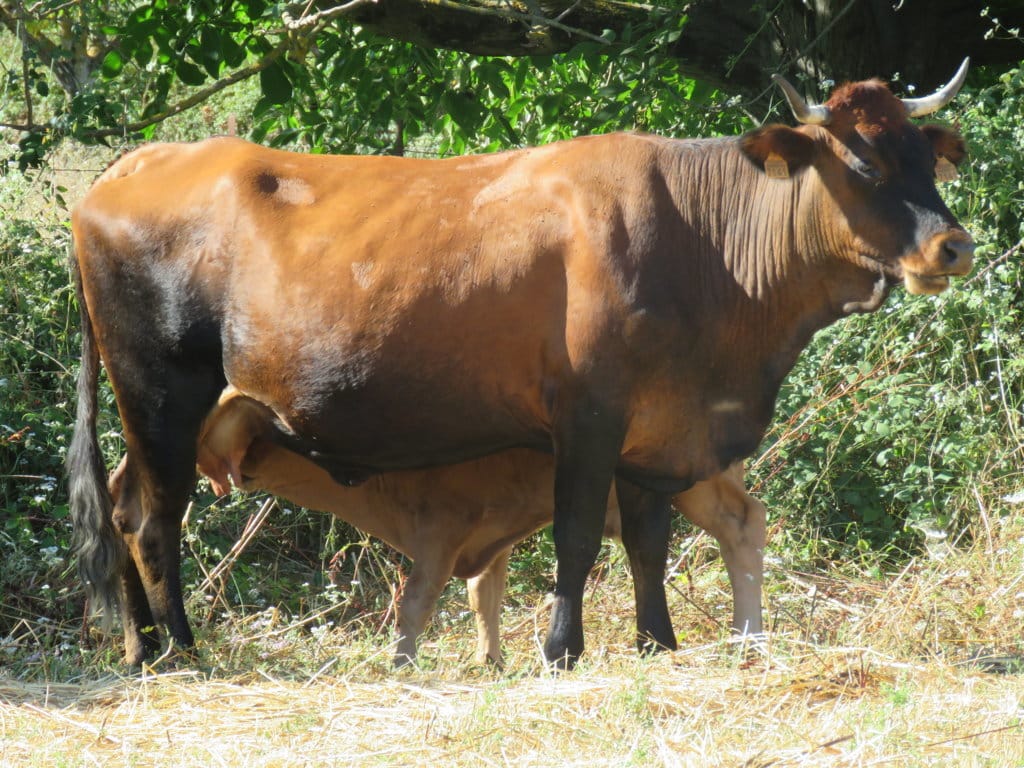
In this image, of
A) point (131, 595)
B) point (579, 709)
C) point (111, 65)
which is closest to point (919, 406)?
point (579, 709)

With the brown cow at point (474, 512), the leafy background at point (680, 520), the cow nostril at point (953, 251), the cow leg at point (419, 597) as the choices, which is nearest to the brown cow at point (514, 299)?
the cow nostril at point (953, 251)

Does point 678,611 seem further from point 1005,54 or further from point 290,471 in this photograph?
point 1005,54

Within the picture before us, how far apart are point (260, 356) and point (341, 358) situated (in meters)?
0.35

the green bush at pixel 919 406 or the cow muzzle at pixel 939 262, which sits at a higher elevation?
the cow muzzle at pixel 939 262

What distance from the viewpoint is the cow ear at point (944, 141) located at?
19.5ft

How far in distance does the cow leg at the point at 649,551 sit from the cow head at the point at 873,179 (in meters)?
1.24

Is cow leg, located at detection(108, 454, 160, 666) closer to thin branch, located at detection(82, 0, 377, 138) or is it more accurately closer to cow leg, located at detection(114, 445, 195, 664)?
cow leg, located at detection(114, 445, 195, 664)

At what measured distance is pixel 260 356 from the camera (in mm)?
5953

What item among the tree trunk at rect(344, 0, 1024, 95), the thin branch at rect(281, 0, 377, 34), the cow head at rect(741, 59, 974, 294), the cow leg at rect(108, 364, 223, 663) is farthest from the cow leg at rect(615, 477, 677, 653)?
the tree trunk at rect(344, 0, 1024, 95)

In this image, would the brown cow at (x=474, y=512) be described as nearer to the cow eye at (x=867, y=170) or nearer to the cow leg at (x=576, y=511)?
the cow leg at (x=576, y=511)

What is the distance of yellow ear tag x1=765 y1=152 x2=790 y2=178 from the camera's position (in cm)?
582

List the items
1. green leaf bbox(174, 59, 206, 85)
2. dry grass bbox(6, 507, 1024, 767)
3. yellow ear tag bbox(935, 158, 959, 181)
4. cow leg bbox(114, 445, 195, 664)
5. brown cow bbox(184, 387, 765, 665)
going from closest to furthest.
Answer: dry grass bbox(6, 507, 1024, 767)
yellow ear tag bbox(935, 158, 959, 181)
cow leg bbox(114, 445, 195, 664)
brown cow bbox(184, 387, 765, 665)
green leaf bbox(174, 59, 206, 85)

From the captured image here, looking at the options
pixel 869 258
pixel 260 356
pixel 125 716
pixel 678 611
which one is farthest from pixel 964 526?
pixel 125 716

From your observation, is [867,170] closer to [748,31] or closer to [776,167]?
[776,167]
